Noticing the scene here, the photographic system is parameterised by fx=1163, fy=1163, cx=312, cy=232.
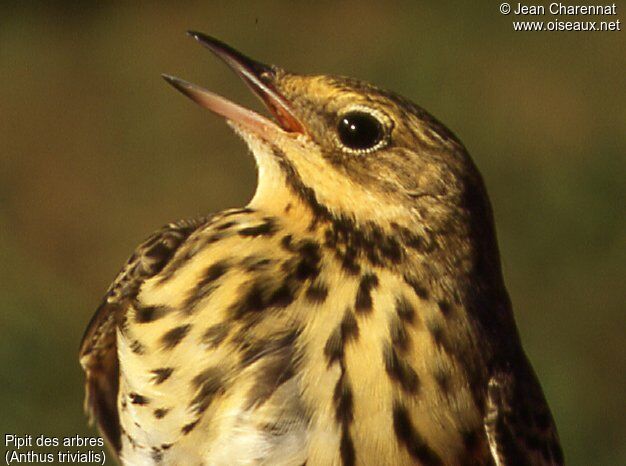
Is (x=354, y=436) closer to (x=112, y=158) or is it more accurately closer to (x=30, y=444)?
(x=30, y=444)

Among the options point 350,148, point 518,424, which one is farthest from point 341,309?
point 518,424

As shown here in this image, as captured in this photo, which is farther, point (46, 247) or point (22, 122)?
point (22, 122)

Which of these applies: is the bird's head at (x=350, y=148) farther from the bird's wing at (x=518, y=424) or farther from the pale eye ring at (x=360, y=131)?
the bird's wing at (x=518, y=424)

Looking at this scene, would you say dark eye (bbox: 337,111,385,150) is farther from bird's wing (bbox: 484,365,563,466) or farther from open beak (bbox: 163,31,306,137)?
bird's wing (bbox: 484,365,563,466)

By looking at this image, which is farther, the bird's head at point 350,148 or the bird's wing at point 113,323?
the bird's wing at point 113,323

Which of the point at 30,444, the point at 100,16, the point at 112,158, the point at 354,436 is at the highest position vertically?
the point at 100,16

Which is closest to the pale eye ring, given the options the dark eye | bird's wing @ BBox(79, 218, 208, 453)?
the dark eye

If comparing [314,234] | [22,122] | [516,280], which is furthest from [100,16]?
[314,234]

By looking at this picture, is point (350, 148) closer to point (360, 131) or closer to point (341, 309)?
point (360, 131)

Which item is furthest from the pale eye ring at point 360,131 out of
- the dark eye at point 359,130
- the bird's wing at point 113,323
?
the bird's wing at point 113,323
